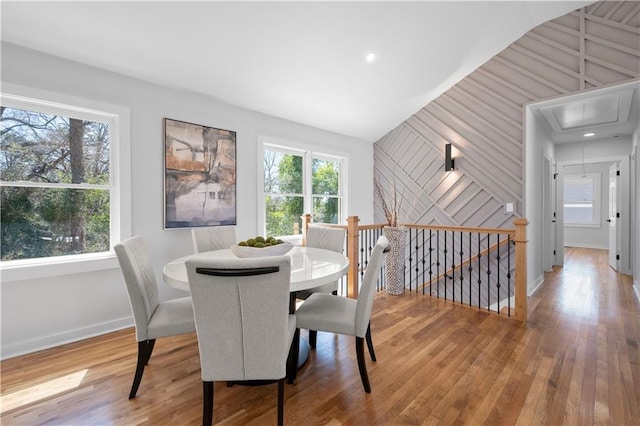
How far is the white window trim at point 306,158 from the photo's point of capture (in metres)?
3.85

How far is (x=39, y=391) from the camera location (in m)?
1.84

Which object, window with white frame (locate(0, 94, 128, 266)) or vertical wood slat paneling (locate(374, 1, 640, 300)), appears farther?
vertical wood slat paneling (locate(374, 1, 640, 300))

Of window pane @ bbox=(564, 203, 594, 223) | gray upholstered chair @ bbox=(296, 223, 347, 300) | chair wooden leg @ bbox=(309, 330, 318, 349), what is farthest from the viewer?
window pane @ bbox=(564, 203, 594, 223)

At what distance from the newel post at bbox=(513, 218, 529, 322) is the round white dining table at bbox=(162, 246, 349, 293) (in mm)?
1948

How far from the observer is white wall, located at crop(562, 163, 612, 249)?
724cm

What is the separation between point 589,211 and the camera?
7598 millimetres

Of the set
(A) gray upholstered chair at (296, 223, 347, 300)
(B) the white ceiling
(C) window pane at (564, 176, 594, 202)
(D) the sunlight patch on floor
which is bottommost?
(D) the sunlight patch on floor

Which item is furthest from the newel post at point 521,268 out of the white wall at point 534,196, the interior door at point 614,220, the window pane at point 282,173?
the interior door at point 614,220

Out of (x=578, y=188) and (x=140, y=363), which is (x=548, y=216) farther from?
(x=140, y=363)

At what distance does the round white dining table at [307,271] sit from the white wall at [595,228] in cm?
806

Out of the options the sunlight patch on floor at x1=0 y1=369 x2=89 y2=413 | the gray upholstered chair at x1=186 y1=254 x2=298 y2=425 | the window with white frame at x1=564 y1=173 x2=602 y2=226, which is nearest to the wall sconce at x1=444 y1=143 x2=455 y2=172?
the gray upholstered chair at x1=186 y1=254 x2=298 y2=425

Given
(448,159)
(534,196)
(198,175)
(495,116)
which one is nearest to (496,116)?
(495,116)

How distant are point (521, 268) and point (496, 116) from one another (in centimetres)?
219

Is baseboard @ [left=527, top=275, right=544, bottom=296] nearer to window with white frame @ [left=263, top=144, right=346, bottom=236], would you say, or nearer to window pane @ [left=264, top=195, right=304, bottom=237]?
window with white frame @ [left=263, top=144, right=346, bottom=236]
